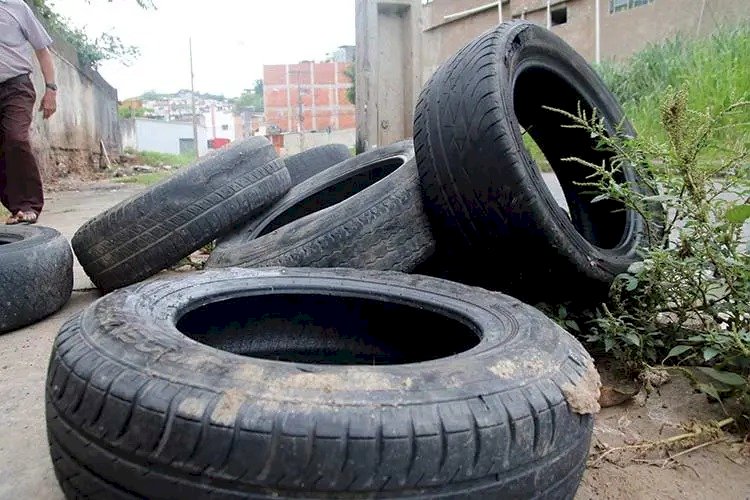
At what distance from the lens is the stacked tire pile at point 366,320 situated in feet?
2.90

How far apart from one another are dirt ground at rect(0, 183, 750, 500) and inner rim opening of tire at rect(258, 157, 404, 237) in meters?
1.25

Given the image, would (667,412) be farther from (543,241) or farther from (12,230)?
(12,230)

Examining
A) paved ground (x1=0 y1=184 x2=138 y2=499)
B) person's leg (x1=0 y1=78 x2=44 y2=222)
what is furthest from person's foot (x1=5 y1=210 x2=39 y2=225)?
paved ground (x1=0 y1=184 x2=138 y2=499)

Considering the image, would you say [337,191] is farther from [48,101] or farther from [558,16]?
[558,16]

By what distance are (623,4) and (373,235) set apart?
44.9ft

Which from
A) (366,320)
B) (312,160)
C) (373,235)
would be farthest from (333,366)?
(312,160)

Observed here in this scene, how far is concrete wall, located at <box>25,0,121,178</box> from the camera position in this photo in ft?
27.8

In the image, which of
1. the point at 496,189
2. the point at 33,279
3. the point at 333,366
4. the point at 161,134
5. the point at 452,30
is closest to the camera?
the point at 333,366

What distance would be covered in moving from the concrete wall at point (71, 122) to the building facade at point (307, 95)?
3141 centimetres

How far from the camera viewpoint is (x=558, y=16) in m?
15.2

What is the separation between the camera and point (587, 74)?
2619 mm

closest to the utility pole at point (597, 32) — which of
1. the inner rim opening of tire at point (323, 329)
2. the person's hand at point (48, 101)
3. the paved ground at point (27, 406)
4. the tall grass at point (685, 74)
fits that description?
Answer: the tall grass at point (685, 74)

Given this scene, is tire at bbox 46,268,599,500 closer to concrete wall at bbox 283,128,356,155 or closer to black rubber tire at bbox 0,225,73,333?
black rubber tire at bbox 0,225,73,333

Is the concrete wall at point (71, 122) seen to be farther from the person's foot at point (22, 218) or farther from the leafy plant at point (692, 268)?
the leafy plant at point (692, 268)
